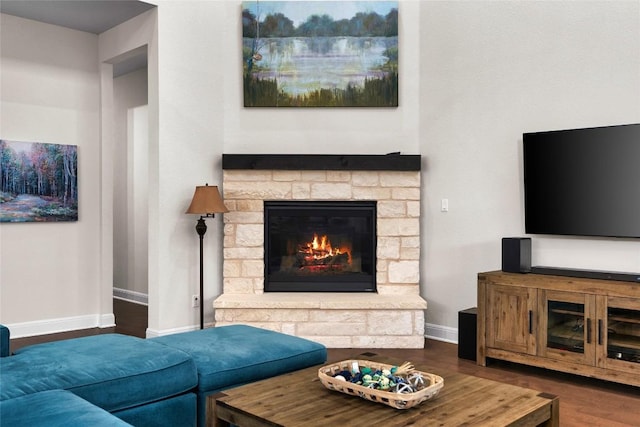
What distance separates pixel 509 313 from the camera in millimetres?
4094

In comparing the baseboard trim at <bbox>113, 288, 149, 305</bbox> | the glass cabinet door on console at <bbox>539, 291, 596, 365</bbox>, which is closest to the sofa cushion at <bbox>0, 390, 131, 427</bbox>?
the glass cabinet door on console at <bbox>539, 291, 596, 365</bbox>

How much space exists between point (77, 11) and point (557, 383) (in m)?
4.62

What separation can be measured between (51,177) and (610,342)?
4559mm

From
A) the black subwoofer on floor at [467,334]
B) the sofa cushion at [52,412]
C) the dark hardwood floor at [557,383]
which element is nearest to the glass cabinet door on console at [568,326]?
the dark hardwood floor at [557,383]

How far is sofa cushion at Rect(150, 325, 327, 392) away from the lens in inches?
107

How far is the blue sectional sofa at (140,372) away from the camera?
7.10 feet

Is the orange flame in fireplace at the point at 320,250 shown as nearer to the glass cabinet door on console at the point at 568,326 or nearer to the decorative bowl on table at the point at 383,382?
the glass cabinet door on console at the point at 568,326

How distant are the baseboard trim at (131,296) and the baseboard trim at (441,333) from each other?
3300 millimetres

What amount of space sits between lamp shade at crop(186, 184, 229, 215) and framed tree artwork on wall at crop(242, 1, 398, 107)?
94cm

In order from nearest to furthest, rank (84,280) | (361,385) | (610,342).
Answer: (361,385) < (610,342) < (84,280)

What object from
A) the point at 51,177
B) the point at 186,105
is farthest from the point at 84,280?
the point at 186,105

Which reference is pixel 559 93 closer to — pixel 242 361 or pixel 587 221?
pixel 587 221

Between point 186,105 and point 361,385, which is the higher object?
point 186,105

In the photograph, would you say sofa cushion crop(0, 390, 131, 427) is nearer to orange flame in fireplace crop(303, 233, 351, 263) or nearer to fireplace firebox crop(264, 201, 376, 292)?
fireplace firebox crop(264, 201, 376, 292)
